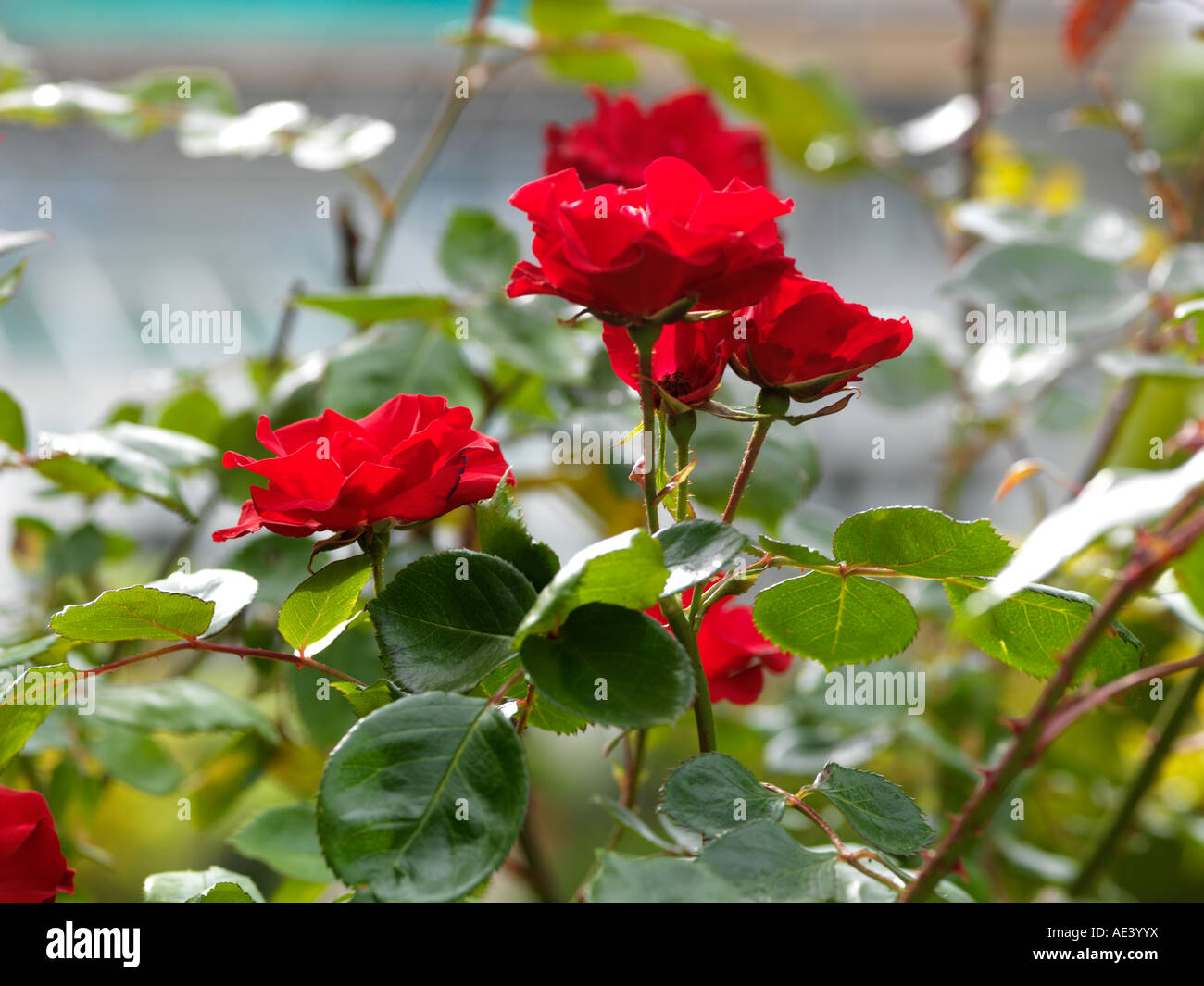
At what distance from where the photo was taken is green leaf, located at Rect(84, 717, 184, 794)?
1.59ft

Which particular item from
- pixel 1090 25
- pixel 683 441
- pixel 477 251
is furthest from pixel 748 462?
pixel 1090 25

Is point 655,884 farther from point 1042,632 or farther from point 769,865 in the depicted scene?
point 1042,632

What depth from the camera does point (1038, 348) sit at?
600 millimetres

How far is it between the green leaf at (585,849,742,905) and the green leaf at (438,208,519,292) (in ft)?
1.25

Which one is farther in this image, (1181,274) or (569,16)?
(569,16)

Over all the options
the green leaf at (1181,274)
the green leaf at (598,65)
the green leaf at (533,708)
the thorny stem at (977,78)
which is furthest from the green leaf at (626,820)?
the thorny stem at (977,78)

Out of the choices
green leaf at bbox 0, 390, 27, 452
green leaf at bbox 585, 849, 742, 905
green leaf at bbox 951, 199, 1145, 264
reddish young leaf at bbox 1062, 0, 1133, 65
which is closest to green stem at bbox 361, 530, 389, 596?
green leaf at bbox 585, 849, 742, 905

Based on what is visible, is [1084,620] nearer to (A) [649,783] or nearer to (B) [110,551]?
(B) [110,551]

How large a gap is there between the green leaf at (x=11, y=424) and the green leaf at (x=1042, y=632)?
14.4 inches

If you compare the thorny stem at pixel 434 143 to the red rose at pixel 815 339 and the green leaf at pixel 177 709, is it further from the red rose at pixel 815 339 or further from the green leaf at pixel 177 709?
the red rose at pixel 815 339

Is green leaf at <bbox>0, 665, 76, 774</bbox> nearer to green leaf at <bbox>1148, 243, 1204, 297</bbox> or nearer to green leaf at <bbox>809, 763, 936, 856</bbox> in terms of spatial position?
green leaf at <bbox>809, 763, 936, 856</bbox>

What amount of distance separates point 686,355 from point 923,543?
0.08 metres

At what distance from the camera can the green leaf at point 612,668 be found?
218 mm

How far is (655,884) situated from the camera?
206mm
